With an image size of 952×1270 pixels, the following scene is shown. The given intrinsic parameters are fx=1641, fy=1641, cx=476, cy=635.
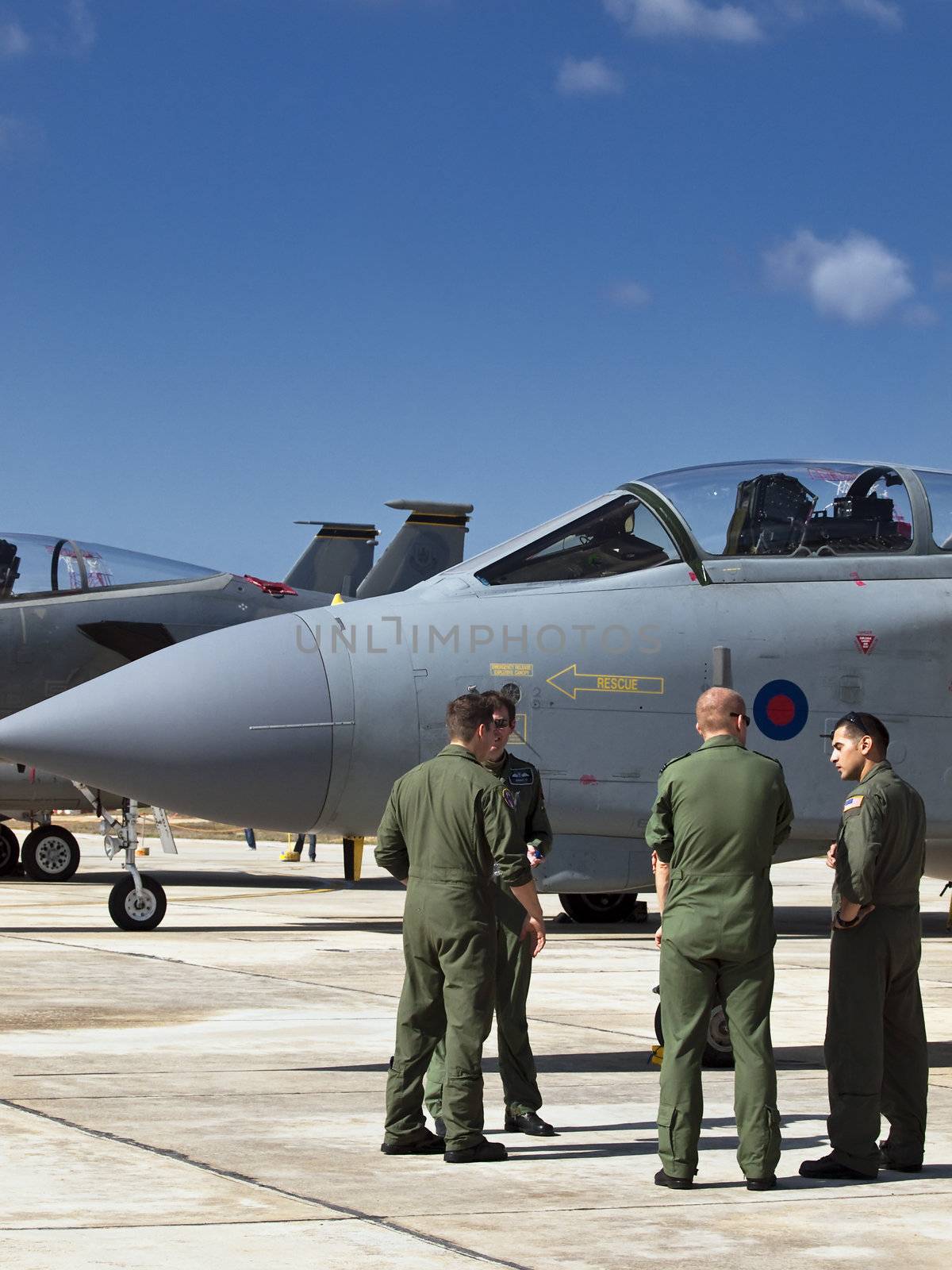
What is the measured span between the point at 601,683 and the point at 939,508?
2525mm

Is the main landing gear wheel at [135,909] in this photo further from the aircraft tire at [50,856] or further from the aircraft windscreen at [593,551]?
the aircraft tire at [50,856]

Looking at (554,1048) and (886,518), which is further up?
(886,518)

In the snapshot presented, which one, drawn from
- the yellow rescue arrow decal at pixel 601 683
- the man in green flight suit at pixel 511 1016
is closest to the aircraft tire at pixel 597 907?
the yellow rescue arrow decal at pixel 601 683

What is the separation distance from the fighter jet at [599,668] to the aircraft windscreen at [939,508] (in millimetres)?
39

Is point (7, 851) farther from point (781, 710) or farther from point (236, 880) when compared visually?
point (781, 710)

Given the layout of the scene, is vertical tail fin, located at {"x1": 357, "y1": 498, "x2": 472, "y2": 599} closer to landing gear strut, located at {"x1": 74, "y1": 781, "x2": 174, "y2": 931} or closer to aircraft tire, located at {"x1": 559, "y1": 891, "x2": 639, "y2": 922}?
aircraft tire, located at {"x1": 559, "y1": 891, "x2": 639, "y2": 922}

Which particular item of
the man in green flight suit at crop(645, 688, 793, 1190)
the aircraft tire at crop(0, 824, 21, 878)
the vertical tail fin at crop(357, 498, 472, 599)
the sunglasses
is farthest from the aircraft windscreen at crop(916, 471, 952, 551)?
the vertical tail fin at crop(357, 498, 472, 599)

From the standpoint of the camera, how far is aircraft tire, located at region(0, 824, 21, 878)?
22.3 m

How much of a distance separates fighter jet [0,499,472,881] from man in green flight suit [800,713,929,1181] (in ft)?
37.9

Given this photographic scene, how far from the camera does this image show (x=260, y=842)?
40.6 meters

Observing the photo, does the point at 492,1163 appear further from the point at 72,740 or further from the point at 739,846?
the point at 72,740

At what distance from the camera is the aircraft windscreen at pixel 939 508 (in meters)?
10.5

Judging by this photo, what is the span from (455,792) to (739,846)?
1034 millimetres

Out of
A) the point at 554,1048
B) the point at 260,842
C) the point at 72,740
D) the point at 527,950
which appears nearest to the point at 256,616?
the point at 72,740
